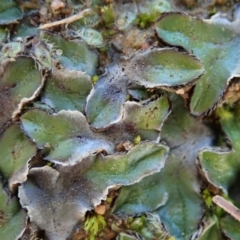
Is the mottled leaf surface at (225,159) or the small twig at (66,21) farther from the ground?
the small twig at (66,21)

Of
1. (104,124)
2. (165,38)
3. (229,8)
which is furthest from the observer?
Result: (229,8)

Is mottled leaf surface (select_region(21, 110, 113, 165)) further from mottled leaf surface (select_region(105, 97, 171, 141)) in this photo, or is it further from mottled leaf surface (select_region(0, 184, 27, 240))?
mottled leaf surface (select_region(0, 184, 27, 240))

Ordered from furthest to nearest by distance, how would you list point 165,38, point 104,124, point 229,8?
point 229,8, point 165,38, point 104,124

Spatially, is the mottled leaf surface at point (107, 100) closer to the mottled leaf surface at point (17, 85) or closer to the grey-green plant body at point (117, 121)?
the grey-green plant body at point (117, 121)

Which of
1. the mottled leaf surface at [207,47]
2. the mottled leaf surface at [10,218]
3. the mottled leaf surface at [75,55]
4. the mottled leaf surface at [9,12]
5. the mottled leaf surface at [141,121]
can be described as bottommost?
the mottled leaf surface at [10,218]

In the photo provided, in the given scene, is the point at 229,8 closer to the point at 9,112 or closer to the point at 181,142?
the point at 181,142

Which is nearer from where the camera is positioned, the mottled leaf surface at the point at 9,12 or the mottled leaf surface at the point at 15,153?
the mottled leaf surface at the point at 15,153

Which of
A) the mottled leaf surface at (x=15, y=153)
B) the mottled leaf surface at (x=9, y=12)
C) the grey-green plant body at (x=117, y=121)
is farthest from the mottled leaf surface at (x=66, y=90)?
the mottled leaf surface at (x=9, y=12)

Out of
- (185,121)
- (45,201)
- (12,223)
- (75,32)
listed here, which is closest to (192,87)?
(185,121)
